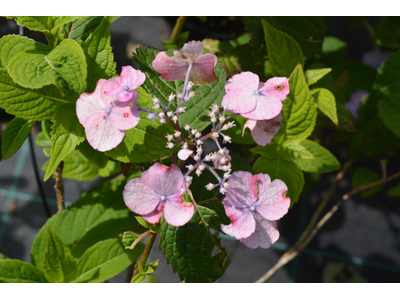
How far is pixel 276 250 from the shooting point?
1.81 meters

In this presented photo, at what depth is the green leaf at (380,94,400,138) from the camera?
1131 millimetres

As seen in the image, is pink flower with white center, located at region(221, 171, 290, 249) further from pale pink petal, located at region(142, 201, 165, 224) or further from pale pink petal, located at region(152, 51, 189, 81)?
pale pink petal, located at region(152, 51, 189, 81)

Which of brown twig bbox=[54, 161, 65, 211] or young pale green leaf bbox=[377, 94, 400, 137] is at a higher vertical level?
young pale green leaf bbox=[377, 94, 400, 137]

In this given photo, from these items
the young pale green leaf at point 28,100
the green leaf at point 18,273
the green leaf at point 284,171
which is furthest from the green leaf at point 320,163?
the green leaf at point 18,273

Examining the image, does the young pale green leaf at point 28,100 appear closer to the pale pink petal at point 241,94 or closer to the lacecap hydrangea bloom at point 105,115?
the lacecap hydrangea bloom at point 105,115

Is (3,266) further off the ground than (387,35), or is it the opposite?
(387,35)

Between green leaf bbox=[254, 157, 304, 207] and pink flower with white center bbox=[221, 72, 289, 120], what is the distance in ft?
0.88

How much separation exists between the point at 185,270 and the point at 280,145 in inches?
16.1

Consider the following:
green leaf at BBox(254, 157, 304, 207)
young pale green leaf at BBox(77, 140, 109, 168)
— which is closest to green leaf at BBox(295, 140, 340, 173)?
green leaf at BBox(254, 157, 304, 207)

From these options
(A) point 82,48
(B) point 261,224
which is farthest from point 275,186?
(A) point 82,48

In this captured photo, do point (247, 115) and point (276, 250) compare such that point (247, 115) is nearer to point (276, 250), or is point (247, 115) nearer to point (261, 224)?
point (261, 224)

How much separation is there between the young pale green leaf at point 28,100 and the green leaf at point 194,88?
190 mm

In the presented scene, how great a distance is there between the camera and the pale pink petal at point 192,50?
0.67 metres

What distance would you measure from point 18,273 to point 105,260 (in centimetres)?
23
